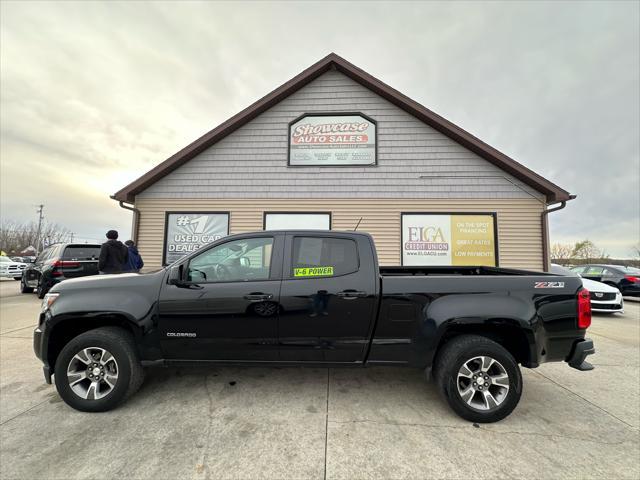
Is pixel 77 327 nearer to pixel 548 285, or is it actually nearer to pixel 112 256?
pixel 112 256

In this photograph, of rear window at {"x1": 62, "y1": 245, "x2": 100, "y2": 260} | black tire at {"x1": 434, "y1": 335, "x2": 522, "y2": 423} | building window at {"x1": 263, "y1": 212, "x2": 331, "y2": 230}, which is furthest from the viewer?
rear window at {"x1": 62, "y1": 245, "x2": 100, "y2": 260}

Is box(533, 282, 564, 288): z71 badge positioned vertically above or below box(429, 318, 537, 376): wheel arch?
above

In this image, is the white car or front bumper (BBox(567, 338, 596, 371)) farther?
the white car

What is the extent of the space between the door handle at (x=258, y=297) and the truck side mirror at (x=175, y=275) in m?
0.69

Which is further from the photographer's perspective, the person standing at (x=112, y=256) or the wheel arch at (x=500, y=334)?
the person standing at (x=112, y=256)

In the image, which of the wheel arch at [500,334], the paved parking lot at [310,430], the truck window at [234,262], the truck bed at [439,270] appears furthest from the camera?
the truck bed at [439,270]

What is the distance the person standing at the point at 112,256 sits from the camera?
5.77m

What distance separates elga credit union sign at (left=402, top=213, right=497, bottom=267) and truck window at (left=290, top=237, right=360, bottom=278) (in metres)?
4.84

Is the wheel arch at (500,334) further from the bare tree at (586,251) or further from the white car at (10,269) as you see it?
the bare tree at (586,251)

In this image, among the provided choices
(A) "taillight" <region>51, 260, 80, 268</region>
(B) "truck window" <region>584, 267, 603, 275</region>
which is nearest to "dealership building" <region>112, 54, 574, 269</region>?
(A) "taillight" <region>51, 260, 80, 268</region>

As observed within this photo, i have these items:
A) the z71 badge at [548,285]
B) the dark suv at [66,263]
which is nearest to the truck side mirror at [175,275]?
the z71 badge at [548,285]

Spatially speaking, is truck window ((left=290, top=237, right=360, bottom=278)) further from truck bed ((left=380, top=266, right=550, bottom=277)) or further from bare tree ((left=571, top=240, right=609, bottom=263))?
bare tree ((left=571, top=240, right=609, bottom=263))

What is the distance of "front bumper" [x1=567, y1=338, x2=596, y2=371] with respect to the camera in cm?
266

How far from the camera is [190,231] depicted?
7727mm
